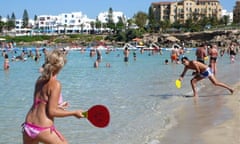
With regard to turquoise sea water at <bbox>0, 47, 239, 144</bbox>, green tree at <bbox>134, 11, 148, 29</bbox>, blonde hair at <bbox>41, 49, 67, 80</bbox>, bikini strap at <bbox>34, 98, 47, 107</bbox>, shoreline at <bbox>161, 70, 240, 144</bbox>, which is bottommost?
turquoise sea water at <bbox>0, 47, 239, 144</bbox>

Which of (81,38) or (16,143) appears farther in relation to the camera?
(81,38)

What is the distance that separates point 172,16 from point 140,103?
13095 centimetres

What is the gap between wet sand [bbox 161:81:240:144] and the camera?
7.07 metres

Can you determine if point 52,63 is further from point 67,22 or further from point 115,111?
point 67,22

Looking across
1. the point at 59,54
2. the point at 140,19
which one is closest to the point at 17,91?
the point at 59,54

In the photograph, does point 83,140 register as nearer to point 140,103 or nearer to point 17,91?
point 140,103

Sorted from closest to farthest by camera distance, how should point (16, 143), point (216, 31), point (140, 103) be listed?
point (16, 143), point (140, 103), point (216, 31)

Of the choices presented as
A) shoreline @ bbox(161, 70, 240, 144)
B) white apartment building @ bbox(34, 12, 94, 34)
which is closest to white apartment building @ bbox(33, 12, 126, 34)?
white apartment building @ bbox(34, 12, 94, 34)

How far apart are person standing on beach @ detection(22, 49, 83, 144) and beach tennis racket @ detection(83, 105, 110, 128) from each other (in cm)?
8

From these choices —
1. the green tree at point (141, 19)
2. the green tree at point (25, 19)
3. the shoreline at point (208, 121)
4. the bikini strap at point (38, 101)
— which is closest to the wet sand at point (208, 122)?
the shoreline at point (208, 121)

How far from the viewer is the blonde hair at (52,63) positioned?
4062mm

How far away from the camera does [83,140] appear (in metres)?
7.90

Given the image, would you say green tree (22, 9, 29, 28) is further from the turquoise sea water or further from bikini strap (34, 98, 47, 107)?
bikini strap (34, 98, 47, 107)

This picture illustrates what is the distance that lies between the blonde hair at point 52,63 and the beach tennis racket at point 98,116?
1.59ft
